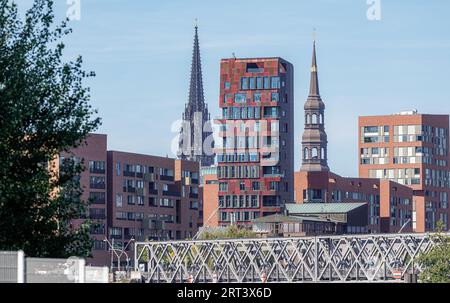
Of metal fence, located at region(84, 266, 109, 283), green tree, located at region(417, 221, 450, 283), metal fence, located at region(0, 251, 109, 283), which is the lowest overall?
green tree, located at region(417, 221, 450, 283)

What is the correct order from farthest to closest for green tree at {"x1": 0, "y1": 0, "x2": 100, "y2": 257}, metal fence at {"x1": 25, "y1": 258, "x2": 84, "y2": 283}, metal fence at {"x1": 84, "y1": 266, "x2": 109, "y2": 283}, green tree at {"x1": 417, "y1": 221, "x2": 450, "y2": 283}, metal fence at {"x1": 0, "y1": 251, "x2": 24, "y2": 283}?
1. green tree at {"x1": 417, "y1": 221, "x2": 450, "y2": 283}
2. green tree at {"x1": 0, "y1": 0, "x2": 100, "y2": 257}
3. metal fence at {"x1": 84, "y1": 266, "x2": 109, "y2": 283}
4. metal fence at {"x1": 25, "y1": 258, "x2": 84, "y2": 283}
5. metal fence at {"x1": 0, "y1": 251, "x2": 24, "y2": 283}

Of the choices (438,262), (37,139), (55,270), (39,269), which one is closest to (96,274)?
(55,270)

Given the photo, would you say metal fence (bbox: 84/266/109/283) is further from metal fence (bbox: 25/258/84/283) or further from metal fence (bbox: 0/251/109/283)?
metal fence (bbox: 25/258/84/283)

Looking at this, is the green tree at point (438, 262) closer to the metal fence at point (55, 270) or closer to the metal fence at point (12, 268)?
the metal fence at point (55, 270)

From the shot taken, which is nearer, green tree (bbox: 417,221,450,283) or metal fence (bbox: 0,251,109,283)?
metal fence (bbox: 0,251,109,283)

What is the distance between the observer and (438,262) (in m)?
174

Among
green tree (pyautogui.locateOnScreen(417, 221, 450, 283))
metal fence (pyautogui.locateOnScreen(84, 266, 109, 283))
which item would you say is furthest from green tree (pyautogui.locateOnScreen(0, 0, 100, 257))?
green tree (pyautogui.locateOnScreen(417, 221, 450, 283))

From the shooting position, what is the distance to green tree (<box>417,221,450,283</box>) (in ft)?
547

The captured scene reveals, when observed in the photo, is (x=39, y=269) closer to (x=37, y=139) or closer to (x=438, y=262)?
(x=37, y=139)
